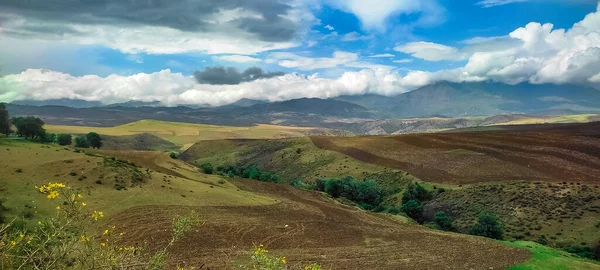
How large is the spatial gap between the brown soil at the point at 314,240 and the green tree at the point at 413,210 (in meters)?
17.2

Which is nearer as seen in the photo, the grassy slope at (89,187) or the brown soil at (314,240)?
the brown soil at (314,240)

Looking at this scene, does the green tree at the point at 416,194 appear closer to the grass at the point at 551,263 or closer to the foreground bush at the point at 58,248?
the grass at the point at 551,263

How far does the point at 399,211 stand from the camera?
231ft

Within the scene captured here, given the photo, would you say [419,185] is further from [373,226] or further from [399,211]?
[373,226]

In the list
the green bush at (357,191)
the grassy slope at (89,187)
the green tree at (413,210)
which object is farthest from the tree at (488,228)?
the grassy slope at (89,187)

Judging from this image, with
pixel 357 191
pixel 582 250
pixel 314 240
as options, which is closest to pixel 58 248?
pixel 314 240

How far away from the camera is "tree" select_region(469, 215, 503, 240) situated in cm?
5566

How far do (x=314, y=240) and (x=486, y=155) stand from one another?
77896 millimetres

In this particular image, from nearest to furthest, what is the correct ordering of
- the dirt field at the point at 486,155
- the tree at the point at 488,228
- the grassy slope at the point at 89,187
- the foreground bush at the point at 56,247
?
the foreground bush at the point at 56,247 → the grassy slope at the point at 89,187 → the tree at the point at 488,228 → the dirt field at the point at 486,155

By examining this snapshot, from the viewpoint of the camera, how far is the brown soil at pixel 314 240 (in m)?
33.2

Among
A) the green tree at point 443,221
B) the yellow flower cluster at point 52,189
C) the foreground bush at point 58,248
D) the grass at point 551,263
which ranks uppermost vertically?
the yellow flower cluster at point 52,189

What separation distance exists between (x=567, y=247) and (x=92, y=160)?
6537cm

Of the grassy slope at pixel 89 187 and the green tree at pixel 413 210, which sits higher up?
the grassy slope at pixel 89 187

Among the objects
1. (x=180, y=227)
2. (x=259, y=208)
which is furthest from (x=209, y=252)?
(x=180, y=227)
